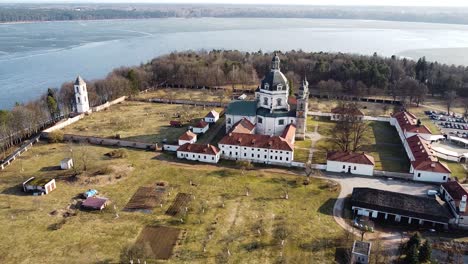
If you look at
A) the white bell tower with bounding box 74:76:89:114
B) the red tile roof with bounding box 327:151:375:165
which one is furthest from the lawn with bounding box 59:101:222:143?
the red tile roof with bounding box 327:151:375:165

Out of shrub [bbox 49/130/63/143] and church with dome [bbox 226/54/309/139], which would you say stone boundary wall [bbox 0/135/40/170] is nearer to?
shrub [bbox 49/130/63/143]

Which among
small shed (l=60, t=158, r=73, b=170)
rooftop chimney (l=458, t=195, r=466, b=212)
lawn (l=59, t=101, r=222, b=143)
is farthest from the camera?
lawn (l=59, t=101, r=222, b=143)

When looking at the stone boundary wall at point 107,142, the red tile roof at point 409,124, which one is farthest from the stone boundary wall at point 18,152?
the red tile roof at point 409,124

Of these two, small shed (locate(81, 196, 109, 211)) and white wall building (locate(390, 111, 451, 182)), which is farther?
white wall building (locate(390, 111, 451, 182))

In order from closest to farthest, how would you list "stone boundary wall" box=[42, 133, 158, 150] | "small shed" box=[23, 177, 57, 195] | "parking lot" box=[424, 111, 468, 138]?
1. "small shed" box=[23, 177, 57, 195]
2. "stone boundary wall" box=[42, 133, 158, 150]
3. "parking lot" box=[424, 111, 468, 138]

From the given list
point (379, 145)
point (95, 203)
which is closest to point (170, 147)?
point (95, 203)

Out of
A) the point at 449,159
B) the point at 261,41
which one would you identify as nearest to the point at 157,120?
the point at 449,159

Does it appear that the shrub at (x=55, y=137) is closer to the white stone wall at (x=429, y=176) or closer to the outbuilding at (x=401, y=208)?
the outbuilding at (x=401, y=208)
